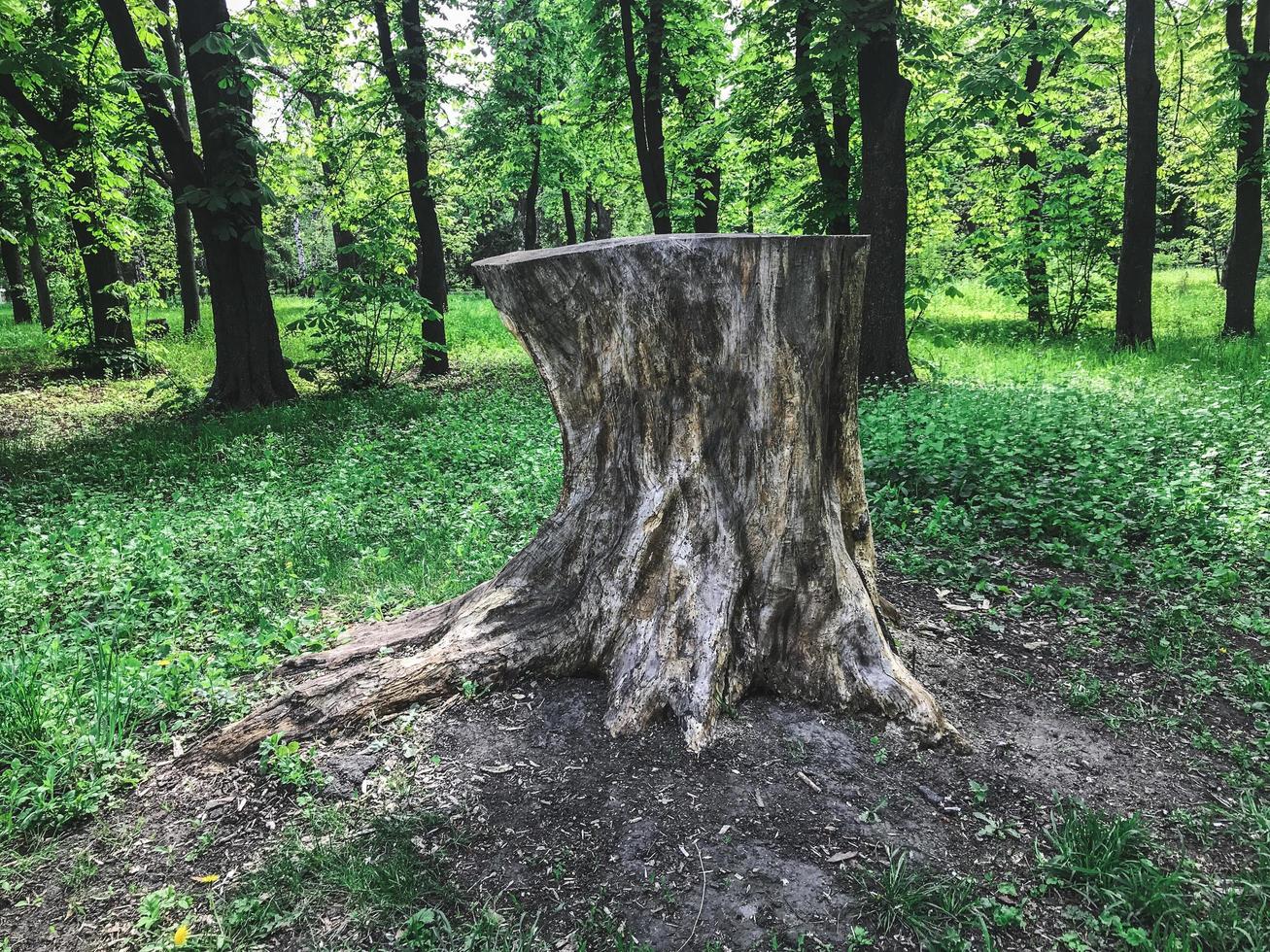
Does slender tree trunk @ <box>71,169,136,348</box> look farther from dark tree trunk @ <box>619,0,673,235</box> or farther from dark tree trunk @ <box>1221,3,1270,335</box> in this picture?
dark tree trunk @ <box>1221,3,1270,335</box>

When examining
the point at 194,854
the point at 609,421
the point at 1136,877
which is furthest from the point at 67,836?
the point at 1136,877

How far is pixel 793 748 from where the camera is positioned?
2.84 meters

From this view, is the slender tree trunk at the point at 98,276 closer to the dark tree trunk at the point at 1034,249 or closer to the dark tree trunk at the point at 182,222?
the dark tree trunk at the point at 182,222

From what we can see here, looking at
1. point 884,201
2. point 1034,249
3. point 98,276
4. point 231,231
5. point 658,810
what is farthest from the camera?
point 1034,249

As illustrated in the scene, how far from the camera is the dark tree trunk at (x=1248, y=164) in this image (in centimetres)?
1123

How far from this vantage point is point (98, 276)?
1273 cm

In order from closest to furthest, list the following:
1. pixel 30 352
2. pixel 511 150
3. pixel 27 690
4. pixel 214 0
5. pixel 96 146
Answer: pixel 27 690 < pixel 214 0 < pixel 96 146 < pixel 511 150 < pixel 30 352

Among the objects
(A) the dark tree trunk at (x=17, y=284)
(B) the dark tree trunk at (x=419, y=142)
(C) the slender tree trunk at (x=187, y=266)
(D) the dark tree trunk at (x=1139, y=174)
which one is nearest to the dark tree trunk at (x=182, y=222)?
(C) the slender tree trunk at (x=187, y=266)

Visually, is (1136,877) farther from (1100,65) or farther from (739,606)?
(1100,65)

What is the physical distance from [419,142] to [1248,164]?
1257 cm

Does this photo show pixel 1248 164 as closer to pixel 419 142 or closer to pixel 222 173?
pixel 419 142

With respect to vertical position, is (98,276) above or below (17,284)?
below

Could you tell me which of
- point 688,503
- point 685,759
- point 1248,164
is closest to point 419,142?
point 688,503

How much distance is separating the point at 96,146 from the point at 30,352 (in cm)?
673
